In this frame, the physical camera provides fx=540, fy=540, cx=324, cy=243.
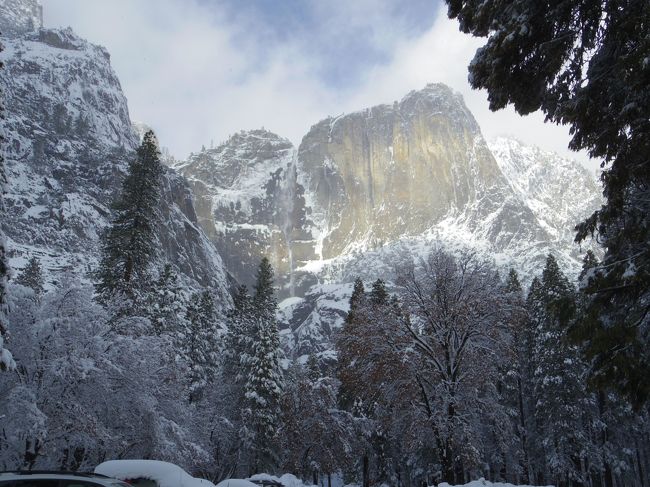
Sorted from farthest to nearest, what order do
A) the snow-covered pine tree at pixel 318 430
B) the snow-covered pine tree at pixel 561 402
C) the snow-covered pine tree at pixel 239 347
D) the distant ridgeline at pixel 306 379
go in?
the snow-covered pine tree at pixel 239 347 < the snow-covered pine tree at pixel 318 430 < the snow-covered pine tree at pixel 561 402 < the distant ridgeline at pixel 306 379

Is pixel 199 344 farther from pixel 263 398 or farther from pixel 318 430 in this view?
pixel 318 430

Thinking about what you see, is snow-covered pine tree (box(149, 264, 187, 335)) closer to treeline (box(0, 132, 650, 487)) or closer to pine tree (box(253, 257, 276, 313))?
treeline (box(0, 132, 650, 487))

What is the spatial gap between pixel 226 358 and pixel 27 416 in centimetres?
2788

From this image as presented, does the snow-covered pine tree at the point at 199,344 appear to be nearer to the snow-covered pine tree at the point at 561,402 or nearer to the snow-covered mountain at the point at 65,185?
the snow-covered pine tree at the point at 561,402

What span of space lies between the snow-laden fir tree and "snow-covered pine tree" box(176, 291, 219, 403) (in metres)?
4.32

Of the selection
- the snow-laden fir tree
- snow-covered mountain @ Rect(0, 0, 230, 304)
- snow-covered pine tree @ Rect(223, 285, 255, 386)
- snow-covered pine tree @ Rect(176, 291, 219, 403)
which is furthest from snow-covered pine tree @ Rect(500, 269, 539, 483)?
snow-covered mountain @ Rect(0, 0, 230, 304)

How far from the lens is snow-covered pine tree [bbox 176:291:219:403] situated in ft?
130

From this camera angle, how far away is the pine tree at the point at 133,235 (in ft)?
88.6

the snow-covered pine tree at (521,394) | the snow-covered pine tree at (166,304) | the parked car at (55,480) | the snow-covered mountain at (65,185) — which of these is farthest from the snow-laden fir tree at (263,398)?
the snow-covered mountain at (65,185)

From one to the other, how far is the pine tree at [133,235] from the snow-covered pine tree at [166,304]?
5.80 meters

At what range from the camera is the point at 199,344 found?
42.4 m

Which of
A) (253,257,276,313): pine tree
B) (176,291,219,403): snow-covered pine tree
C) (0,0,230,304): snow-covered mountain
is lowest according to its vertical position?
(176,291,219,403): snow-covered pine tree

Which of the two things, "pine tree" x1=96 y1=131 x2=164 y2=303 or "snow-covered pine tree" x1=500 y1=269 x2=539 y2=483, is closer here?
"pine tree" x1=96 y1=131 x2=164 y2=303

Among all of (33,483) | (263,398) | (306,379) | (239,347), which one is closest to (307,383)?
(306,379)
